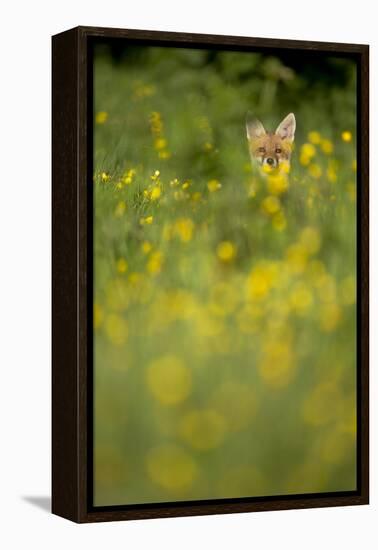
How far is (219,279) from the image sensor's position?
8555 mm

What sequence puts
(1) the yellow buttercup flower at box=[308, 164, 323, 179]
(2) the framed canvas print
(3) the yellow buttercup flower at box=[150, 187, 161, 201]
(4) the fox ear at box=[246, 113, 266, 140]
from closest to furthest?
(2) the framed canvas print → (3) the yellow buttercup flower at box=[150, 187, 161, 201] → (4) the fox ear at box=[246, 113, 266, 140] → (1) the yellow buttercup flower at box=[308, 164, 323, 179]

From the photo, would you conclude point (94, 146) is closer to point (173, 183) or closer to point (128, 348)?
point (173, 183)

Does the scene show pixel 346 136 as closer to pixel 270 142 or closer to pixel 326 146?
pixel 326 146

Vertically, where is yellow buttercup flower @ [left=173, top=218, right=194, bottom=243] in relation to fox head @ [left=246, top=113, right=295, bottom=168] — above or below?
below

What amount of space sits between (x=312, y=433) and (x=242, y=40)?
2.06 metres

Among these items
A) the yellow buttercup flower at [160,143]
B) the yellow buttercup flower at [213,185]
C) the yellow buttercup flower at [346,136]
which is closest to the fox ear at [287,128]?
the yellow buttercup flower at [346,136]

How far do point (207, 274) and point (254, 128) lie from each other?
0.80 meters

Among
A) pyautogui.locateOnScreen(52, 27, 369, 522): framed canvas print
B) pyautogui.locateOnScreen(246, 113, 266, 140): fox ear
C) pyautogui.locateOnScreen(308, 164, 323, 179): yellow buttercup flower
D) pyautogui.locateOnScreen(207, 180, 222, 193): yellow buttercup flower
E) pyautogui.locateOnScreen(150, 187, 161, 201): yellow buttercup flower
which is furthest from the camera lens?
pyautogui.locateOnScreen(308, 164, 323, 179): yellow buttercup flower

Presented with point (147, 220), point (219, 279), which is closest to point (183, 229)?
point (147, 220)

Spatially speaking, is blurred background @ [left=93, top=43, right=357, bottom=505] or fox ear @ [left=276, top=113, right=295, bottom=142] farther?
fox ear @ [left=276, top=113, right=295, bottom=142]

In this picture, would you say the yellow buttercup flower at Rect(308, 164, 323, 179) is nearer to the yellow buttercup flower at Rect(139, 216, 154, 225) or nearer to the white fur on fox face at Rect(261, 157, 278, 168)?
the white fur on fox face at Rect(261, 157, 278, 168)

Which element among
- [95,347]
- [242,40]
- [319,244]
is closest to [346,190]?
[319,244]

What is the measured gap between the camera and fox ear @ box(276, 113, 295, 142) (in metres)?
8.73

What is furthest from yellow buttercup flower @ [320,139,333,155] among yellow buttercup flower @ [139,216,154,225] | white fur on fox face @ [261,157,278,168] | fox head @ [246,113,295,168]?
yellow buttercup flower @ [139,216,154,225]
